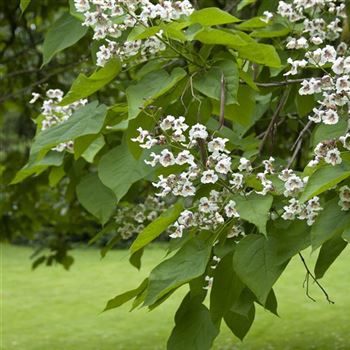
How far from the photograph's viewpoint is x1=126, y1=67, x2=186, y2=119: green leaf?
6.63ft

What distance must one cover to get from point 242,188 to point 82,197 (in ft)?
2.30

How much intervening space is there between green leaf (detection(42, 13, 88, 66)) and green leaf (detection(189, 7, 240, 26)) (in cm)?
39

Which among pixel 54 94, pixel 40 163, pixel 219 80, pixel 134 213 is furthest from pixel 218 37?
pixel 134 213

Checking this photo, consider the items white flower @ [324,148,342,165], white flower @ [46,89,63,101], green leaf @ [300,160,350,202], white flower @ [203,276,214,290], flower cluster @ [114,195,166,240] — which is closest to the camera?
green leaf @ [300,160,350,202]

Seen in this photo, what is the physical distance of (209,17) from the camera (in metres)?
1.92

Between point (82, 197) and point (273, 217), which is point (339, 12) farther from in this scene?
point (82, 197)

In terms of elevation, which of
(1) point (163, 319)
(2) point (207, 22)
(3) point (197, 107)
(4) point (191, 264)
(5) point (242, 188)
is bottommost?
(1) point (163, 319)

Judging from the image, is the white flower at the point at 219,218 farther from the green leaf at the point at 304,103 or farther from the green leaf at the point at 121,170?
the green leaf at the point at 304,103

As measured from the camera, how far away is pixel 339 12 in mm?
2697

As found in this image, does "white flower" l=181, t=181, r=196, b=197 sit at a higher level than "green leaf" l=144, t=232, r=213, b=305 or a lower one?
higher

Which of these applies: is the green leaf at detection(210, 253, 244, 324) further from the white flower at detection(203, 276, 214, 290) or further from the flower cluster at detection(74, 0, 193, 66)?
the flower cluster at detection(74, 0, 193, 66)

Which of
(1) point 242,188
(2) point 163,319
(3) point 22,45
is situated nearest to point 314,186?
(1) point 242,188

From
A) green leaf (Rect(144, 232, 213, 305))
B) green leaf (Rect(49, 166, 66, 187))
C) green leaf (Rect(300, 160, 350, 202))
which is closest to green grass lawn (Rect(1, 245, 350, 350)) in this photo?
green leaf (Rect(49, 166, 66, 187))

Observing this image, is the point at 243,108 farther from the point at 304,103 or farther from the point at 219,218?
the point at 219,218
